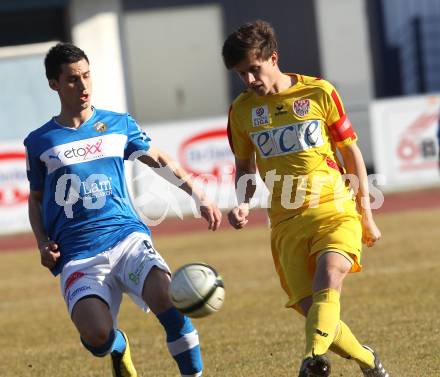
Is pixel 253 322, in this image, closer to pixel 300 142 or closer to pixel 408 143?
pixel 300 142

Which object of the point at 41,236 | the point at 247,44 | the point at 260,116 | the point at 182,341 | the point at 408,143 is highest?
the point at 247,44

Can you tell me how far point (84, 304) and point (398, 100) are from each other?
47.7 ft

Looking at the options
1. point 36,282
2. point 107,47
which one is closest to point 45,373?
point 36,282

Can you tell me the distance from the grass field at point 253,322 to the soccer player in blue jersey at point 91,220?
1.15m

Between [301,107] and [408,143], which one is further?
[408,143]

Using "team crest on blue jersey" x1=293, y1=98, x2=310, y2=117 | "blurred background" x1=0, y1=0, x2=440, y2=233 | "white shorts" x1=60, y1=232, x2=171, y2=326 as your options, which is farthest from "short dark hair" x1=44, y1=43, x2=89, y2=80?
"blurred background" x1=0, y1=0, x2=440, y2=233

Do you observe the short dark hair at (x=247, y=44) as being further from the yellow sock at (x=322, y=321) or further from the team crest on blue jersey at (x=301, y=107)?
the yellow sock at (x=322, y=321)

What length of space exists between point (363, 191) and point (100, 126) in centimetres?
146

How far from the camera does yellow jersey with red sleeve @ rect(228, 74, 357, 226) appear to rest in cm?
568

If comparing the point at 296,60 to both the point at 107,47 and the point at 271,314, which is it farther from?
the point at 271,314

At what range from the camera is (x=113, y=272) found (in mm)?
5746

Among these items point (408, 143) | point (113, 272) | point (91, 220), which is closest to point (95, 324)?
A: point (113, 272)

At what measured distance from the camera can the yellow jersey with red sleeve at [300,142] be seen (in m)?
5.68

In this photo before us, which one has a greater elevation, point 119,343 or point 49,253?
point 49,253
